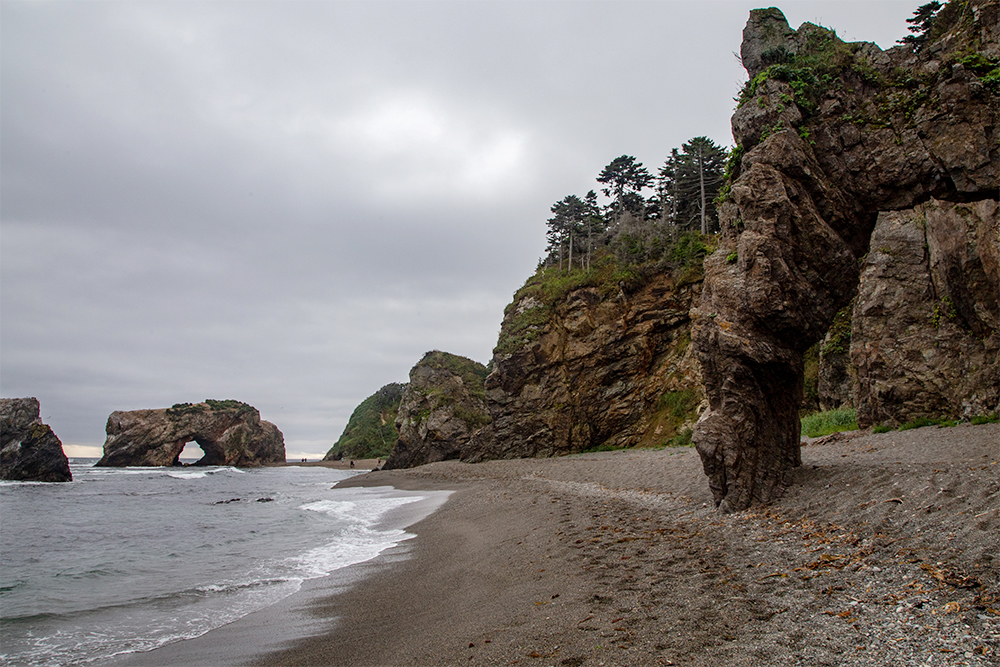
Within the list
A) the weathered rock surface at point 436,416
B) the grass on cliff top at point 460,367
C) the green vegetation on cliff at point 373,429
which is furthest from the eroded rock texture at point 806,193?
the green vegetation on cliff at point 373,429

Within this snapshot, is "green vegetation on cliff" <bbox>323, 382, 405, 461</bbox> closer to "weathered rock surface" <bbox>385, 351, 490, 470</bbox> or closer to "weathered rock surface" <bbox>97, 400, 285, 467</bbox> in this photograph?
"weathered rock surface" <bbox>97, 400, 285, 467</bbox>

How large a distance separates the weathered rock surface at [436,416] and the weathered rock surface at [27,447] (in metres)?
30.3

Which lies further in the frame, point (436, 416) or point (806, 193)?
point (436, 416)

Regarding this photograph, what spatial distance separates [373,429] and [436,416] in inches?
2259

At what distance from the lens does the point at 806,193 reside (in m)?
10.1

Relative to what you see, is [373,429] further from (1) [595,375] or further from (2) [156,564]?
(2) [156,564]

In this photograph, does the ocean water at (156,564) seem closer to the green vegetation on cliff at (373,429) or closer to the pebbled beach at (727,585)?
the pebbled beach at (727,585)

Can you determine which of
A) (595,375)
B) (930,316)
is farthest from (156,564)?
(595,375)

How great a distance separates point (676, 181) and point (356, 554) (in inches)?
1856

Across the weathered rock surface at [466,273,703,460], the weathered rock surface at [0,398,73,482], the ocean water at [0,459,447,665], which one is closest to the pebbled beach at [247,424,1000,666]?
the ocean water at [0,459,447,665]

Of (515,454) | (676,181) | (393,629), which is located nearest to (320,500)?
(515,454)

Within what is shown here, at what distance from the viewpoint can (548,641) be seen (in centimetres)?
488

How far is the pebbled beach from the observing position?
13.4ft

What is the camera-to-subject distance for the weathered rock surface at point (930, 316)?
509 inches
